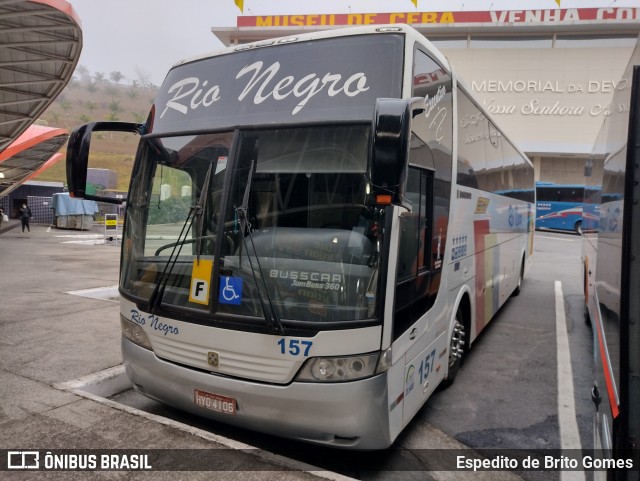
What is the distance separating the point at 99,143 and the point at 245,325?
113m

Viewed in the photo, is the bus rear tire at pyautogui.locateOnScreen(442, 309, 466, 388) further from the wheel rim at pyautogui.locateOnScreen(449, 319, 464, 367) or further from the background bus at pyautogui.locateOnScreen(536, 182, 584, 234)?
the background bus at pyautogui.locateOnScreen(536, 182, 584, 234)

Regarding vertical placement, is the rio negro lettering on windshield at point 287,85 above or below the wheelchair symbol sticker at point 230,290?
above

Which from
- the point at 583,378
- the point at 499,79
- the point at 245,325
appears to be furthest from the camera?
the point at 499,79

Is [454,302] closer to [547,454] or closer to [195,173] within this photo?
[547,454]

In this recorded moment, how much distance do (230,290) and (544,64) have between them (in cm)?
4503

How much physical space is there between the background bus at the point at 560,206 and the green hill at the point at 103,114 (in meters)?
44.9

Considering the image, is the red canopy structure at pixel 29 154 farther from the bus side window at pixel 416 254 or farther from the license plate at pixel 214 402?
the bus side window at pixel 416 254

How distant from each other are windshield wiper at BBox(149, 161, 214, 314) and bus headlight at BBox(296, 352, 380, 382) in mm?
1252

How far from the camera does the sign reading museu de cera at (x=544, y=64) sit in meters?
39.7

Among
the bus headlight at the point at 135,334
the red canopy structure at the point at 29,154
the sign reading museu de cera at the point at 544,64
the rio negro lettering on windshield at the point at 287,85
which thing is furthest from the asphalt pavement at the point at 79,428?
the sign reading museu de cera at the point at 544,64

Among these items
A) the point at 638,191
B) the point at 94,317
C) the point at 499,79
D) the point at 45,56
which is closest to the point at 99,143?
the point at 499,79

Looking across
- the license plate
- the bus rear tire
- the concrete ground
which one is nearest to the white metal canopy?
the concrete ground

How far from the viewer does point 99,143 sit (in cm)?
10325

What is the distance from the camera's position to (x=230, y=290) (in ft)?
11.0
